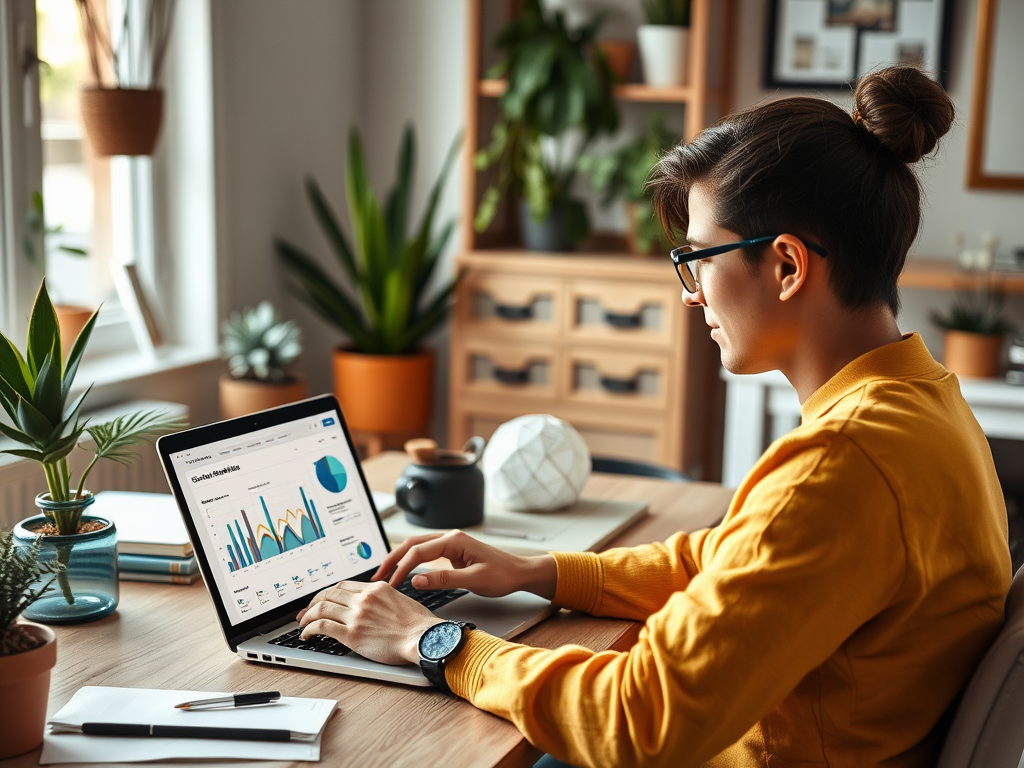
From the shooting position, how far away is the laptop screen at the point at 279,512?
4.27ft

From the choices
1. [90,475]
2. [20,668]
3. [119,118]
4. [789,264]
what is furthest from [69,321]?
[789,264]

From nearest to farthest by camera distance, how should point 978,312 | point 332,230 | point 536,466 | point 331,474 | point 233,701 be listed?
point 233,701, point 331,474, point 536,466, point 978,312, point 332,230

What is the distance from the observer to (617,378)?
3355 mm

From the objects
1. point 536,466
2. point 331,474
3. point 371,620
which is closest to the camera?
point 371,620

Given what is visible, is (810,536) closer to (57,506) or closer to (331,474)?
(331,474)

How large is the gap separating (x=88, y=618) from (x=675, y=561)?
0.75 metres

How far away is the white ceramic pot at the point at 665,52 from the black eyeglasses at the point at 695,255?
6.97 ft

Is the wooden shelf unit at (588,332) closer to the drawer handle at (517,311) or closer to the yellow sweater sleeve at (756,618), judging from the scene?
the drawer handle at (517,311)

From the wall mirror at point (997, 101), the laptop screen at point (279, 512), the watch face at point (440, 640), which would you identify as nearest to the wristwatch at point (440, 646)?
the watch face at point (440, 640)

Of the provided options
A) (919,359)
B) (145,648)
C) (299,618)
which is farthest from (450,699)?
(919,359)

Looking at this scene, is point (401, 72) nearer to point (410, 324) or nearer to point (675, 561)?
point (410, 324)

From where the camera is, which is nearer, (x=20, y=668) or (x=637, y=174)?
(x=20, y=668)

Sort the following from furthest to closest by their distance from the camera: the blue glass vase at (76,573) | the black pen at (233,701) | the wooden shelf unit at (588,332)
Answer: the wooden shelf unit at (588,332)
the blue glass vase at (76,573)
the black pen at (233,701)

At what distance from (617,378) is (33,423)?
222 centimetres
